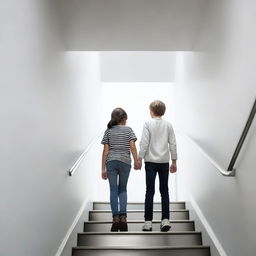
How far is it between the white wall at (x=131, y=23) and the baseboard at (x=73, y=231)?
1.63m

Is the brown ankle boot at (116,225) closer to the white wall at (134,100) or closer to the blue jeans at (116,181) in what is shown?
the blue jeans at (116,181)

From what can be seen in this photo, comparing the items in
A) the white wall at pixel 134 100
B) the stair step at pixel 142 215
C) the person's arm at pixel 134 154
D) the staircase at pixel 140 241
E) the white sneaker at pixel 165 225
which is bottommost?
the staircase at pixel 140 241

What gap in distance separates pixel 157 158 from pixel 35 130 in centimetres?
146

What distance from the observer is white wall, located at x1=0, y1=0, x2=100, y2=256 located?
61.4 inches

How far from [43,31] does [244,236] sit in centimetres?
182

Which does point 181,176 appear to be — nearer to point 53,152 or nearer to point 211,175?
point 211,175

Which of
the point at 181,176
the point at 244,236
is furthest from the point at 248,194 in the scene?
the point at 181,176

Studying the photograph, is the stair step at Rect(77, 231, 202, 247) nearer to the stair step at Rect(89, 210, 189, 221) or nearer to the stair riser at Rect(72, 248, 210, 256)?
the stair riser at Rect(72, 248, 210, 256)

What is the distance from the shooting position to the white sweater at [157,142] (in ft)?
10.6

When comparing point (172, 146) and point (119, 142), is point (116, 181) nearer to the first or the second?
point (119, 142)

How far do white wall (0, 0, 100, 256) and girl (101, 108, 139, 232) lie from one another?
34cm

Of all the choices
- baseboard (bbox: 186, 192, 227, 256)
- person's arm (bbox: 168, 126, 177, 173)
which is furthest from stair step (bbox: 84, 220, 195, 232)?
person's arm (bbox: 168, 126, 177, 173)

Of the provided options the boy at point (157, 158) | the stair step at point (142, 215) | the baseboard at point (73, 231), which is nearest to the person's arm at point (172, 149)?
the boy at point (157, 158)

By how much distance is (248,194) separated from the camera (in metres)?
2.00
